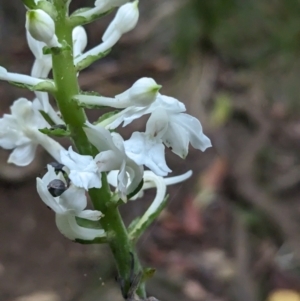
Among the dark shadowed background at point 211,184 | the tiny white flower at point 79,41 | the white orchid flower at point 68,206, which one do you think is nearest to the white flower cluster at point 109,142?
the white orchid flower at point 68,206

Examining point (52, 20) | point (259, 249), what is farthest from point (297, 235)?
point (52, 20)

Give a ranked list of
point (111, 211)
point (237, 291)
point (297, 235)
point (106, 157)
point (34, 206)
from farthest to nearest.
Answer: point (34, 206) → point (297, 235) → point (237, 291) → point (111, 211) → point (106, 157)

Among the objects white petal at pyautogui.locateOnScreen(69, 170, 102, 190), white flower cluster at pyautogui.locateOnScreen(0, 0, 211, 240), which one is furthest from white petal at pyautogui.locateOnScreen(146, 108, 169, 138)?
white petal at pyautogui.locateOnScreen(69, 170, 102, 190)

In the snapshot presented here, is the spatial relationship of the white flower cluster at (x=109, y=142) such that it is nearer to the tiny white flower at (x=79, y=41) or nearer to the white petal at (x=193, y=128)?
the white petal at (x=193, y=128)

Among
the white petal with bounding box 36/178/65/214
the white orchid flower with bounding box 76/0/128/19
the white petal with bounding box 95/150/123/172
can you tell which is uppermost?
the white orchid flower with bounding box 76/0/128/19

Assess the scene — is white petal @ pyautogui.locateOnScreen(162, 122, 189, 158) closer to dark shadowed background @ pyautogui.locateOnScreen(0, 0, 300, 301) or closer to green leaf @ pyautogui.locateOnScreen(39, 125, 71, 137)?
green leaf @ pyautogui.locateOnScreen(39, 125, 71, 137)

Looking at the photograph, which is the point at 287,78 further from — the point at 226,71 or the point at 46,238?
the point at 46,238
